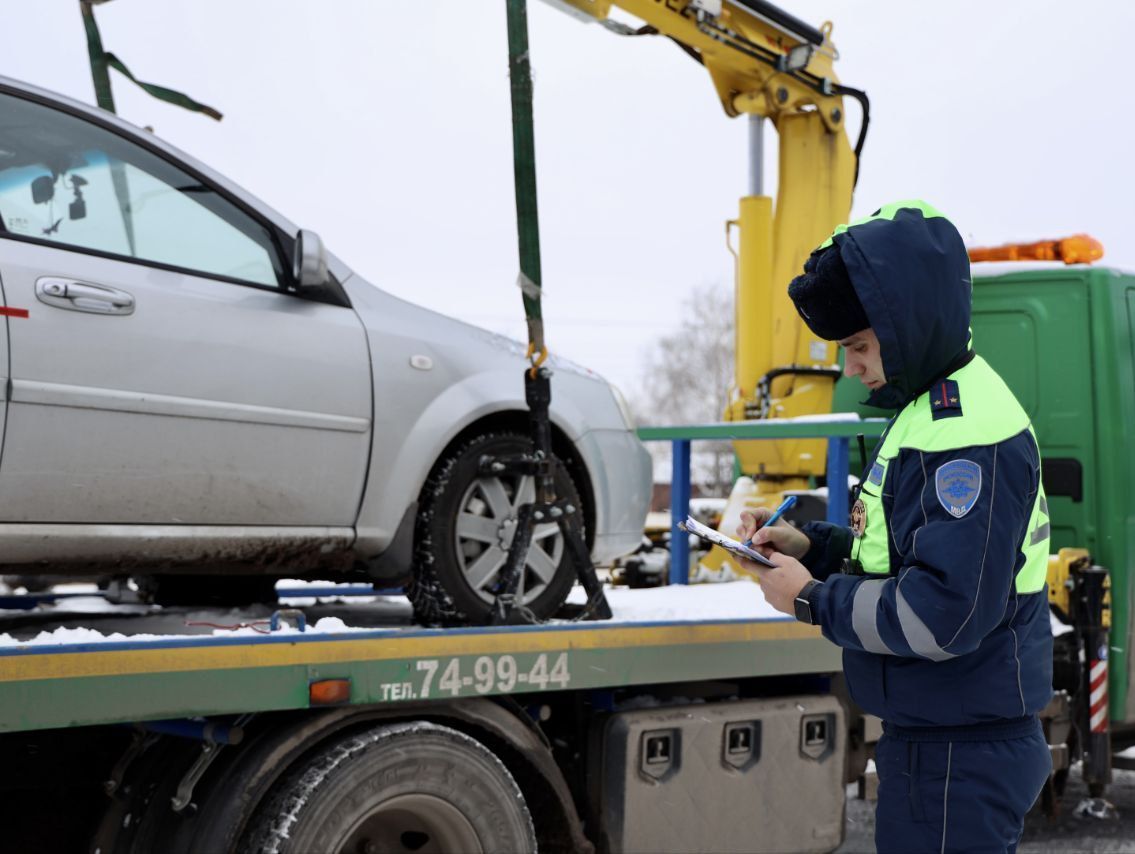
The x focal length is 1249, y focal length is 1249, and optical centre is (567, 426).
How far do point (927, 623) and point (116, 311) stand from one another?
201 centimetres

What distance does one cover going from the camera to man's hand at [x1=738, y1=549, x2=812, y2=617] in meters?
2.30

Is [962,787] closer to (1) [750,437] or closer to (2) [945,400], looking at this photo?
(2) [945,400]

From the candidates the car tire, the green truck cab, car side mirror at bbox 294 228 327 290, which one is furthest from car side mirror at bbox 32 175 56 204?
the green truck cab

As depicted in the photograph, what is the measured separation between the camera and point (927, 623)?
208 cm

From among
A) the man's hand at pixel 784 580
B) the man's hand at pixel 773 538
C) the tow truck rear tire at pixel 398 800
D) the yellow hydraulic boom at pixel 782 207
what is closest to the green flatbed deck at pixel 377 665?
the tow truck rear tire at pixel 398 800

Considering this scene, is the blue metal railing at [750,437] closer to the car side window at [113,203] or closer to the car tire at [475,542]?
the car tire at [475,542]

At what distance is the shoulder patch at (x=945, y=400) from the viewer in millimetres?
2150

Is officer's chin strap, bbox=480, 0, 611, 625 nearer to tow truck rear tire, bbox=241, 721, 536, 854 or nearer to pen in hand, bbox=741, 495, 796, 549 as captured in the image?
tow truck rear tire, bbox=241, 721, 536, 854

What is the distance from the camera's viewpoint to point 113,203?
3.23m

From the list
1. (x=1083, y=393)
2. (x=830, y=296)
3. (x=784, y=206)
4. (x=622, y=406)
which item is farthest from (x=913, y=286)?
(x=784, y=206)

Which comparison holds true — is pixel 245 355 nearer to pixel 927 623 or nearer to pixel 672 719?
pixel 672 719

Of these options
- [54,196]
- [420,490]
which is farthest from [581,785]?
[54,196]

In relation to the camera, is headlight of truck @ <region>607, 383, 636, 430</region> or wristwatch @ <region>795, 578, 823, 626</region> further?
headlight of truck @ <region>607, 383, 636, 430</region>

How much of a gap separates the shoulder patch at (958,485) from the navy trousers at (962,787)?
1.40 feet
